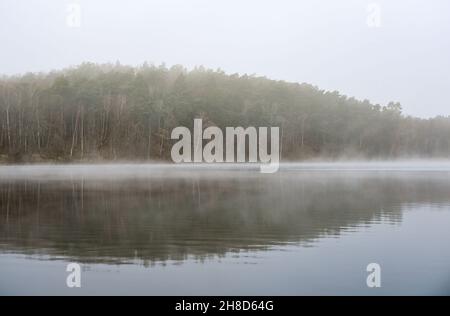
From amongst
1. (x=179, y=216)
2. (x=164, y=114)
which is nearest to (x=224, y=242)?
(x=179, y=216)

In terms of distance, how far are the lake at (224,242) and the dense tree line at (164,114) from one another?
511 inches

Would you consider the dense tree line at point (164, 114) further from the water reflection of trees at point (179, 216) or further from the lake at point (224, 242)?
the lake at point (224, 242)

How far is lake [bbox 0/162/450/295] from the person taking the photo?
5.38 m

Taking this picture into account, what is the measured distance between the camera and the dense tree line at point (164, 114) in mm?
25234

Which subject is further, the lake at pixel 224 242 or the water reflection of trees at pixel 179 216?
the water reflection of trees at pixel 179 216

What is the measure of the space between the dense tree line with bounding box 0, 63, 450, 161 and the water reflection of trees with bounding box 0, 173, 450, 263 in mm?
10870

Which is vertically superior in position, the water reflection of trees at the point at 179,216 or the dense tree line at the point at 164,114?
the dense tree line at the point at 164,114

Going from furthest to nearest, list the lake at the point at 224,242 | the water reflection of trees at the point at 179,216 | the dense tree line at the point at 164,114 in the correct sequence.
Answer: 1. the dense tree line at the point at 164,114
2. the water reflection of trees at the point at 179,216
3. the lake at the point at 224,242

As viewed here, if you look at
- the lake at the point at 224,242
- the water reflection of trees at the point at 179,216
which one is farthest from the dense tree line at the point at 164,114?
the lake at the point at 224,242

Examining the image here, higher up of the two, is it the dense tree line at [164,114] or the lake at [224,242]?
the dense tree line at [164,114]

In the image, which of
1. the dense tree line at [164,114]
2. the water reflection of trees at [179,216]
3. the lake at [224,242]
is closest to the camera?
the lake at [224,242]

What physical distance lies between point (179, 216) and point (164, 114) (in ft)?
57.0

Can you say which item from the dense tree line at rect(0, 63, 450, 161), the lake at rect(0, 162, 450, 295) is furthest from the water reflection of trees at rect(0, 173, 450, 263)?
the dense tree line at rect(0, 63, 450, 161)

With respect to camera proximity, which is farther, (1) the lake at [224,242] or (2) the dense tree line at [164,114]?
(2) the dense tree line at [164,114]
